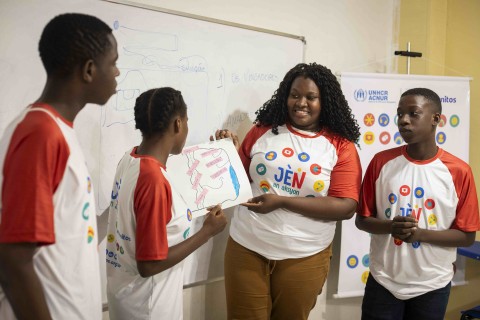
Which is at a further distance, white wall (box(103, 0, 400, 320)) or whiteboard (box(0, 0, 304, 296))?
white wall (box(103, 0, 400, 320))

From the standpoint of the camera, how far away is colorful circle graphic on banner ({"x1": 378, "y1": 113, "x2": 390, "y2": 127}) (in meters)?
2.99

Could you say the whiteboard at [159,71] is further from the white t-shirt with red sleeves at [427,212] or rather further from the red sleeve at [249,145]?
the white t-shirt with red sleeves at [427,212]

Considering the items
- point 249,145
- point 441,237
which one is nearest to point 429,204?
point 441,237

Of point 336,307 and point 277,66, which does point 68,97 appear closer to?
point 277,66

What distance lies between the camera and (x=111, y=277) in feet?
5.17

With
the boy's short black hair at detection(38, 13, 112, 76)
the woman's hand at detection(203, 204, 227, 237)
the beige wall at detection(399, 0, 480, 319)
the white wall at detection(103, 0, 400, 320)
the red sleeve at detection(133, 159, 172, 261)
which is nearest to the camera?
the boy's short black hair at detection(38, 13, 112, 76)

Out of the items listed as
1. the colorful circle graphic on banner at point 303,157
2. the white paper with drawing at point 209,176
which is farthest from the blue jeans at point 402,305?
the white paper with drawing at point 209,176

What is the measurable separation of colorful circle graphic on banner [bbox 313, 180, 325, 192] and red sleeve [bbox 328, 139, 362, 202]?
5 cm

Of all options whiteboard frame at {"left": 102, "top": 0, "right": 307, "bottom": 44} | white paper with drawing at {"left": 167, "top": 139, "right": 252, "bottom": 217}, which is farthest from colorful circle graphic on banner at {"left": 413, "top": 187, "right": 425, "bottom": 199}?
whiteboard frame at {"left": 102, "top": 0, "right": 307, "bottom": 44}

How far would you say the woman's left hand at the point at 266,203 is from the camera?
2064 millimetres

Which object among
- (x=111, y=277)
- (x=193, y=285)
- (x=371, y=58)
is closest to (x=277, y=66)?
(x=371, y=58)

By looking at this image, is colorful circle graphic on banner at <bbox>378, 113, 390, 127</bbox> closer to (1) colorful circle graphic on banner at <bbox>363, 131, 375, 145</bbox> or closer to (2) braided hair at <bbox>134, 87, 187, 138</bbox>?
(1) colorful circle graphic on banner at <bbox>363, 131, 375, 145</bbox>

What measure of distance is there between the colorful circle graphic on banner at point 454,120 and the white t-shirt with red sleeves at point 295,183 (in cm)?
124

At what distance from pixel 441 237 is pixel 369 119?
1.13 m
